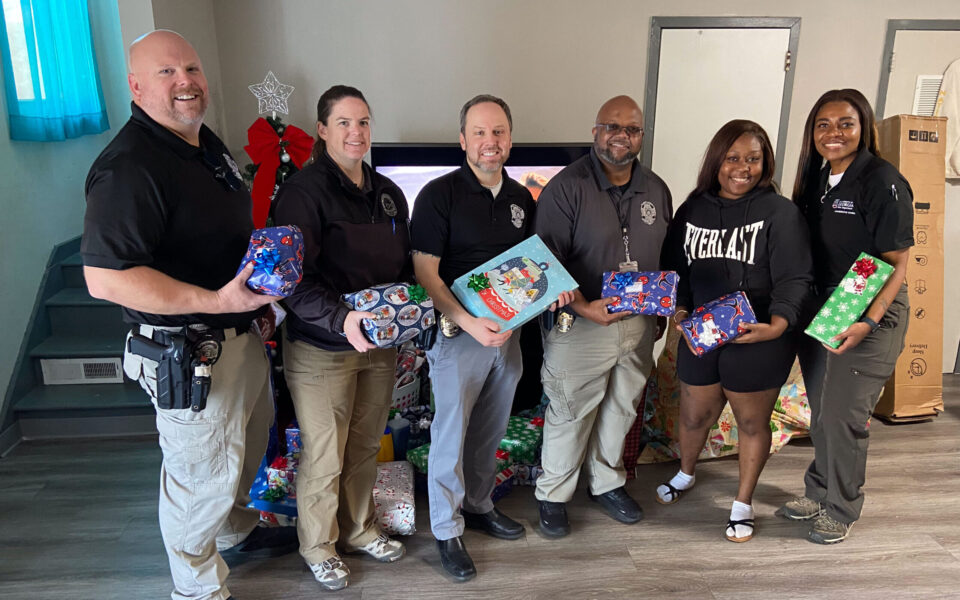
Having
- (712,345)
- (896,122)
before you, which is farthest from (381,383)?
(896,122)

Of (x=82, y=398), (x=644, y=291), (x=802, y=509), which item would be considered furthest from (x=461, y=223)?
(x=82, y=398)

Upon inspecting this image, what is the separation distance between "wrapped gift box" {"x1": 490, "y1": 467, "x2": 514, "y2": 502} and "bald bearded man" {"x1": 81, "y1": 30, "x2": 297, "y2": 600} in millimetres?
1061

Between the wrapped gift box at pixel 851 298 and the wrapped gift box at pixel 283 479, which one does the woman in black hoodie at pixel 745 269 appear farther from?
the wrapped gift box at pixel 283 479

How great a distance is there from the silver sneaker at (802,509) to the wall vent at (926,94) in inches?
97.6

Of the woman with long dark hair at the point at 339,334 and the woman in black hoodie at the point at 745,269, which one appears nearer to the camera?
the woman with long dark hair at the point at 339,334

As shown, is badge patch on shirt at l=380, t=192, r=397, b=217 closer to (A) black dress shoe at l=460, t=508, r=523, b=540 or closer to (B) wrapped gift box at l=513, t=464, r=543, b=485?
(A) black dress shoe at l=460, t=508, r=523, b=540

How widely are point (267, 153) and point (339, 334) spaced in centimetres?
151

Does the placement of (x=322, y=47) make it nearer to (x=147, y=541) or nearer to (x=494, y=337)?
(x=494, y=337)

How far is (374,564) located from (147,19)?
2608 mm

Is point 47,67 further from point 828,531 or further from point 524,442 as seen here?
point 828,531

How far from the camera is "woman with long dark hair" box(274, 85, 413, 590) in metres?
1.76

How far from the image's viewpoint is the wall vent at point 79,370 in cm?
315

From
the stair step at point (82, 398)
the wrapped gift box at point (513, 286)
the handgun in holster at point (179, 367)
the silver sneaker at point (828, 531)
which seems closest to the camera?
the handgun in holster at point (179, 367)

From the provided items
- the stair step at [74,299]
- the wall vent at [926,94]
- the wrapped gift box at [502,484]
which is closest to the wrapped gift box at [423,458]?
the wrapped gift box at [502,484]
